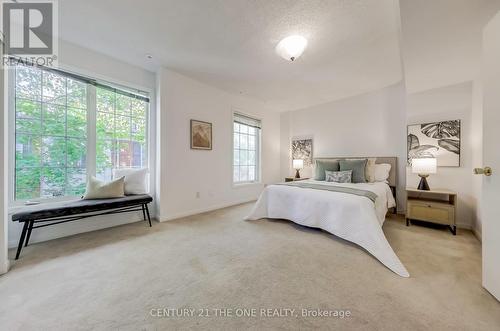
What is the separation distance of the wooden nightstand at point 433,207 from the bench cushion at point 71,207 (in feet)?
13.3

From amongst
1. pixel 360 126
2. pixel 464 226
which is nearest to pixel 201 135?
pixel 360 126

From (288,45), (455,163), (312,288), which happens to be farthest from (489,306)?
(288,45)

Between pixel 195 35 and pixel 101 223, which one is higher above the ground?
pixel 195 35

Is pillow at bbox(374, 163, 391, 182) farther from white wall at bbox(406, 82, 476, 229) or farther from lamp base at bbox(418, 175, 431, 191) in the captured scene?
lamp base at bbox(418, 175, 431, 191)

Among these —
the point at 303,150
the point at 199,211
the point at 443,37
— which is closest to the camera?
the point at 443,37

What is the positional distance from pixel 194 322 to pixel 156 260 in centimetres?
92

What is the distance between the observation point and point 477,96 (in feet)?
7.96

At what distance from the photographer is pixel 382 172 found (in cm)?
344

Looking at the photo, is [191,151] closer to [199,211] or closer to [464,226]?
[199,211]

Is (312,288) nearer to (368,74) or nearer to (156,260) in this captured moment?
(156,260)

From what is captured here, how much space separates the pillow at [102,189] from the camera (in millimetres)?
2520

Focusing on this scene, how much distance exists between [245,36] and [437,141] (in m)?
3.27

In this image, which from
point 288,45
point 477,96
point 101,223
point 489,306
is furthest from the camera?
point 101,223

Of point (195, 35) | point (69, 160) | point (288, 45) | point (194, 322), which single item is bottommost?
point (194, 322)
